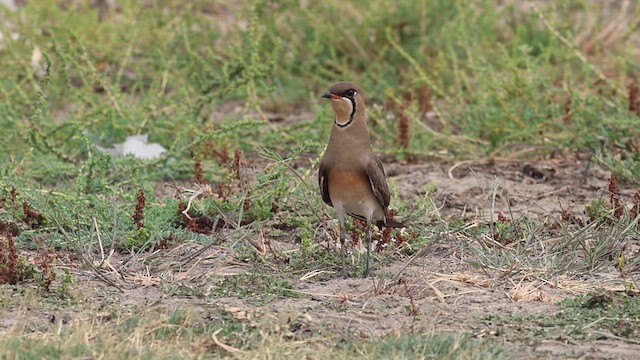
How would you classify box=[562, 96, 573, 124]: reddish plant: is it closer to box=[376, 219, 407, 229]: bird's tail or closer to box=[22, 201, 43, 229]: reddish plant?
box=[376, 219, 407, 229]: bird's tail

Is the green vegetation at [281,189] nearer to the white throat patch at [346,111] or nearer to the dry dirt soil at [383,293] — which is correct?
the dry dirt soil at [383,293]

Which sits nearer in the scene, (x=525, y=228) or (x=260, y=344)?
(x=260, y=344)

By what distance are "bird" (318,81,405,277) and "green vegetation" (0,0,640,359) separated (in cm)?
26

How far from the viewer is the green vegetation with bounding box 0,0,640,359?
172 inches

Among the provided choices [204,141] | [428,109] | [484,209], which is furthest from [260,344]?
A: [428,109]

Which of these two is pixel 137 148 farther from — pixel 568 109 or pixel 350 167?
pixel 568 109

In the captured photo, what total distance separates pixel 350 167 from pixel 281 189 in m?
0.80

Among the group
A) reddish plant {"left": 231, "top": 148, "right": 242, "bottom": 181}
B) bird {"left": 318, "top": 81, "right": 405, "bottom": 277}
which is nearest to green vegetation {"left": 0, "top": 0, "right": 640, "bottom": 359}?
reddish plant {"left": 231, "top": 148, "right": 242, "bottom": 181}

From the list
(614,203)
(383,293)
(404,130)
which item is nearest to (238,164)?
(383,293)

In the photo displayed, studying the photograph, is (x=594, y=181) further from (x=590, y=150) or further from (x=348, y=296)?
(x=348, y=296)

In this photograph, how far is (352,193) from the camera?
4.97 m

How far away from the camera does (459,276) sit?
4953 millimetres

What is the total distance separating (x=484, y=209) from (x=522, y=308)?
1583 millimetres

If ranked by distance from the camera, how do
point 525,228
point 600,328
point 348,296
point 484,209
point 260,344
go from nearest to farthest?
point 260,344 < point 600,328 < point 348,296 < point 525,228 < point 484,209
